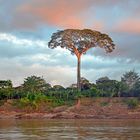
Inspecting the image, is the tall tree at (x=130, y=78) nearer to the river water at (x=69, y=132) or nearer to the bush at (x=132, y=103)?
the bush at (x=132, y=103)

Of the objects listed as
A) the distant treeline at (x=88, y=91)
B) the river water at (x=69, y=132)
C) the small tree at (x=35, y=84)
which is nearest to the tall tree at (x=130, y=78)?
the distant treeline at (x=88, y=91)

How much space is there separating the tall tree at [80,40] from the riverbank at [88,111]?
7541 millimetres

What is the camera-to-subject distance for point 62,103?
78.4 meters

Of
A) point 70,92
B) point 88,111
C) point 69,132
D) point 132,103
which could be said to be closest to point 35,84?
point 70,92

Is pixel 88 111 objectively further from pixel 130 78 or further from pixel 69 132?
pixel 69 132

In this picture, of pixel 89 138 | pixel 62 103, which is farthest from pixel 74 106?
pixel 89 138

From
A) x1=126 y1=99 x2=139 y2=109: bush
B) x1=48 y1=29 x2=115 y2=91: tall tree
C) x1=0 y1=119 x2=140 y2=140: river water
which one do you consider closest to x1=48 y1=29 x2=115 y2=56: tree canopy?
x1=48 y1=29 x2=115 y2=91: tall tree

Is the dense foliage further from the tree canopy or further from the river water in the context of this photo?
the river water

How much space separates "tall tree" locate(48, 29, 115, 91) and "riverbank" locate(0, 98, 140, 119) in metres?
7.54

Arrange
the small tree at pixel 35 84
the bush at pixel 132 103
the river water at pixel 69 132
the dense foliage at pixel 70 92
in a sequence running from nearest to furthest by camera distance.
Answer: the river water at pixel 69 132 < the bush at pixel 132 103 < the dense foliage at pixel 70 92 < the small tree at pixel 35 84

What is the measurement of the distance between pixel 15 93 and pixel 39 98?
5.78 m

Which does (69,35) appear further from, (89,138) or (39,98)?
(89,138)

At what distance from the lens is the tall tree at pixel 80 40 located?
274 ft

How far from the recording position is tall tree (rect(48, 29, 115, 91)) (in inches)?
3290
